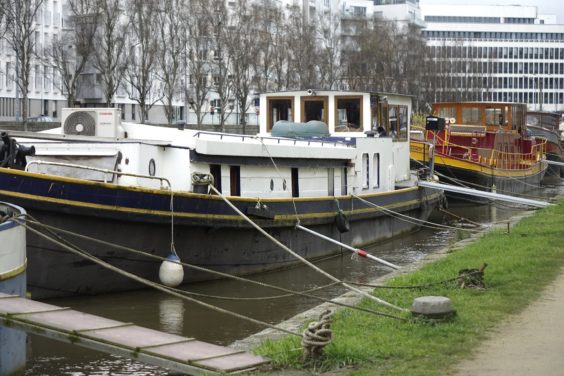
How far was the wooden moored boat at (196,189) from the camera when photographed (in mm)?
14484

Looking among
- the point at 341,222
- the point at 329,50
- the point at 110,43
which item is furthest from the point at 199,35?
the point at 341,222

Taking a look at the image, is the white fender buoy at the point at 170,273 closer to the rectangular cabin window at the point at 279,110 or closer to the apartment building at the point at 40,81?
the rectangular cabin window at the point at 279,110

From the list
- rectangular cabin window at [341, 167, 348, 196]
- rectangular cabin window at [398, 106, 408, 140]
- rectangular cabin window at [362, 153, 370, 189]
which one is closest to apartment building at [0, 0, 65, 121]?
rectangular cabin window at [398, 106, 408, 140]

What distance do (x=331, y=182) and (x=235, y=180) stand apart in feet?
12.9

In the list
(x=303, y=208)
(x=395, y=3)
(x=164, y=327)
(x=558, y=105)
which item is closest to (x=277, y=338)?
(x=164, y=327)

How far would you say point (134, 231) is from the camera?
15.4 meters

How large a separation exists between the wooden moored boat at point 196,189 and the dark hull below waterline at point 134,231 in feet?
0.06

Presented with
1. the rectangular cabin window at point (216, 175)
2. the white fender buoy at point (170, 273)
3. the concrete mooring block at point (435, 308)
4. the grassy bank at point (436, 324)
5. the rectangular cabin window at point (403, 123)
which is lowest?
the white fender buoy at point (170, 273)

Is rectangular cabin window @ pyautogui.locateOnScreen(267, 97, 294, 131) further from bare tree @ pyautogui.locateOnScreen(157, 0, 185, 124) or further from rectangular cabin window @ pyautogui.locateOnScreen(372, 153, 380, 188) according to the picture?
bare tree @ pyautogui.locateOnScreen(157, 0, 185, 124)

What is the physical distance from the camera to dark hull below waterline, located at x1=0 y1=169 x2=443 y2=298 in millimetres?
14078

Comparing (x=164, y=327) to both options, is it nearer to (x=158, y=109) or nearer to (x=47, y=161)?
(x=47, y=161)

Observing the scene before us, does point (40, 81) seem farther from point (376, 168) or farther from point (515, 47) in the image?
point (515, 47)

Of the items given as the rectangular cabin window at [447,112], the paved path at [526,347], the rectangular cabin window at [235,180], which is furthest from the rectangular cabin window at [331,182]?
the rectangular cabin window at [447,112]

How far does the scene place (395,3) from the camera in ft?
449
